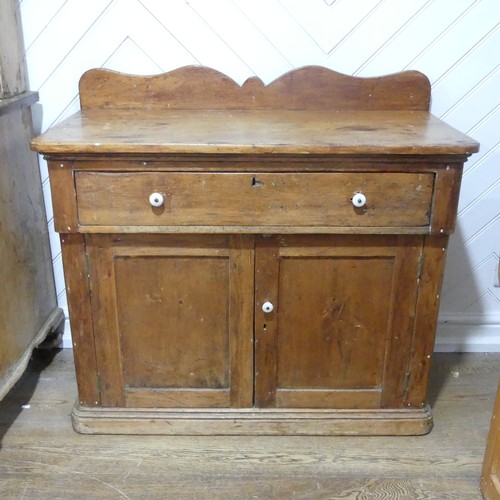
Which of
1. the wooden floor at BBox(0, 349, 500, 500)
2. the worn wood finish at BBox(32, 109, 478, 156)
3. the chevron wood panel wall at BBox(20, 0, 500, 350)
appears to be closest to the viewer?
the worn wood finish at BBox(32, 109, 478, 156)

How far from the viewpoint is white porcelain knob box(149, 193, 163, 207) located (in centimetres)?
132

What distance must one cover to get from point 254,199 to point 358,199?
239 millimetres

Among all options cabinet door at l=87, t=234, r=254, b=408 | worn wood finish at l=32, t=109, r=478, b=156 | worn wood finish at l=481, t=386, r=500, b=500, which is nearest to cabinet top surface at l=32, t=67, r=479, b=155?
worn wood finish at l=32, t=109, r=478, b=156

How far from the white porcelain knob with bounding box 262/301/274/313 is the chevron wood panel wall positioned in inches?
28.3

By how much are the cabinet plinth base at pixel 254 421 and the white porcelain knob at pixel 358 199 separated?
1.97 ft

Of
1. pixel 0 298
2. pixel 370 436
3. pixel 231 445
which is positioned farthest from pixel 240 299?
pixel 0 298

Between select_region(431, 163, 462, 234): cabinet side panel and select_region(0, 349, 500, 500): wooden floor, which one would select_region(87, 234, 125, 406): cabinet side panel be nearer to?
select_region(0, 349, 500, 500): wooden floor

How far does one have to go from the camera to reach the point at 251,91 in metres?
1.70

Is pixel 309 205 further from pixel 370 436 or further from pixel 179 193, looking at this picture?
pixel 370 436

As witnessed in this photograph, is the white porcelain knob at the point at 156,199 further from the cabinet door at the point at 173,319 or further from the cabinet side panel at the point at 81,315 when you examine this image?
the cabinet side panel at the point at 81,315

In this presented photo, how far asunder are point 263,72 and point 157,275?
73cm

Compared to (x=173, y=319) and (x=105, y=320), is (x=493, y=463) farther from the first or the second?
(x=105, y=320)

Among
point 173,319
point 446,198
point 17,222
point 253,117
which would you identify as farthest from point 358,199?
point 17,222

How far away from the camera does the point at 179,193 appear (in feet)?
4.37
